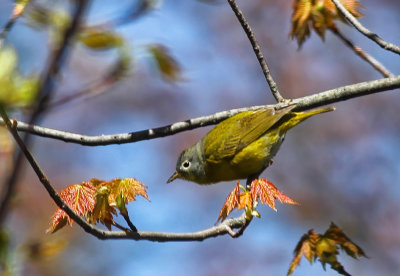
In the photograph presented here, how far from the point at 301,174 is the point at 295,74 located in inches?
58.4

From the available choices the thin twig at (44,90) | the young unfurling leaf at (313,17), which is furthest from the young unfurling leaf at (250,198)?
the thin twig at (44,90)

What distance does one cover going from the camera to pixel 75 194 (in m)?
2.42

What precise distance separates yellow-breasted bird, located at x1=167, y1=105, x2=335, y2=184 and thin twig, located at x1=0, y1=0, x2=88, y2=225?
3.00m

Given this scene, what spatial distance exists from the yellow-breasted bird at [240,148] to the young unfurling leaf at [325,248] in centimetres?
109

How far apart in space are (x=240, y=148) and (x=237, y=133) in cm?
12

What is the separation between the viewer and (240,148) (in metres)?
4.10

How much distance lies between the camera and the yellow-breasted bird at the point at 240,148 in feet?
12.7

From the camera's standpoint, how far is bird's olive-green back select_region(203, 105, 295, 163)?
385 centimetres

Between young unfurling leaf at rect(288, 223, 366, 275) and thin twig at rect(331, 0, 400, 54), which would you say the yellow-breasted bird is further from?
young unfurling leaf at rect(288, 223, 366, 275)

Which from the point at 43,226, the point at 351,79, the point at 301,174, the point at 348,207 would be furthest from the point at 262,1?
the point at 43,226

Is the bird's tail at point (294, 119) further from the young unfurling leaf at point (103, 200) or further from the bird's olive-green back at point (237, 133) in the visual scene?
the young unfurling leaf at point (103, 200)

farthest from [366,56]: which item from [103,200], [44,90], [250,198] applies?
[44,90]

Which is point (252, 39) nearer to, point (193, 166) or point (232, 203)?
point (232, 203)

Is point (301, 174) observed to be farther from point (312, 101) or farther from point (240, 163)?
point (312, 101)
